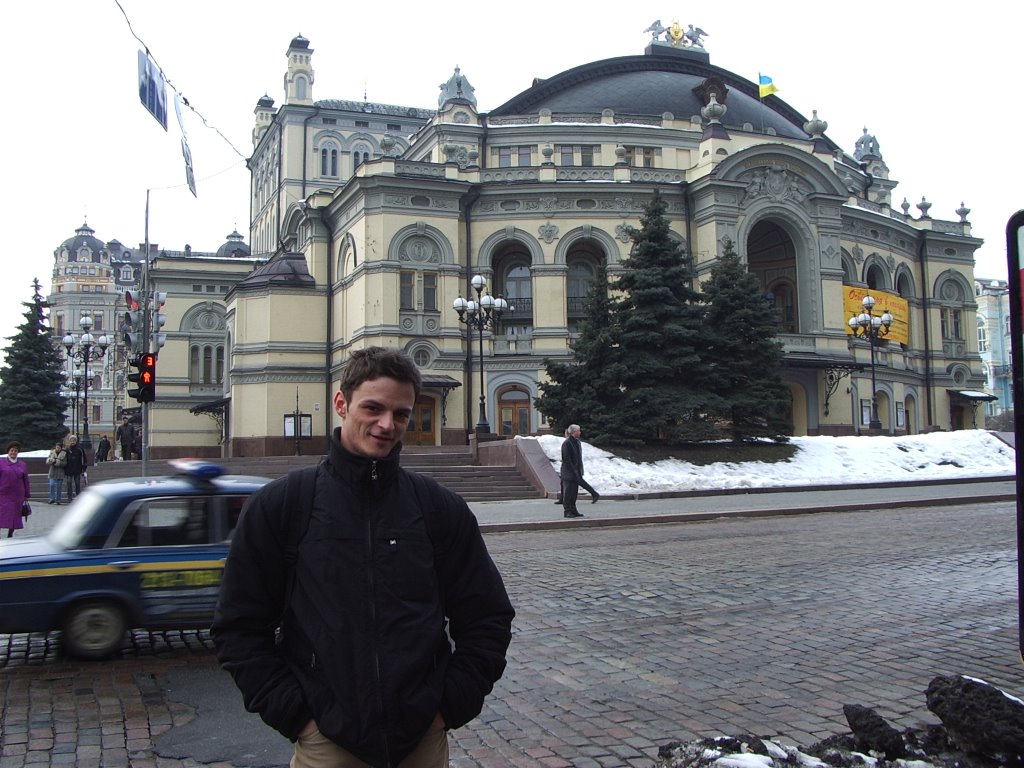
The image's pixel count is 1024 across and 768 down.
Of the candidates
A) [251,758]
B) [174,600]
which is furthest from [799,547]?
[251,758]

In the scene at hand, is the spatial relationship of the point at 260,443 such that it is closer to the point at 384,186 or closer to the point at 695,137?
the point at 384,186

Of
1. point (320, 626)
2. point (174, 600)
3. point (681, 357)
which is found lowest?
point (174, 600)

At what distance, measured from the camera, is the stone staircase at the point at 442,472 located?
26.3m

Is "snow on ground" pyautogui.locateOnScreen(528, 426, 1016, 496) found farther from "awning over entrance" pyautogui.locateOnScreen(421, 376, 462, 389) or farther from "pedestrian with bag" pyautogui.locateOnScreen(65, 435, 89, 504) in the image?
"pedestrian with bag" pyautogui.locateOnScreen(65, 435, 89, 504)

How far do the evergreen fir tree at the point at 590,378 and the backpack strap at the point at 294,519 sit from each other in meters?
26.8

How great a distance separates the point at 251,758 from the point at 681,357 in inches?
1062

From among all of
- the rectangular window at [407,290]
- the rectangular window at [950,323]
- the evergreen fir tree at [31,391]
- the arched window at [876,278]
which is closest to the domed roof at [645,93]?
the arched window at [876,278]

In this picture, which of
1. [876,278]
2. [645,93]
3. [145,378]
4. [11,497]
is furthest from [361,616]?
[645,93]

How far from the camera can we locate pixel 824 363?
1757 inches

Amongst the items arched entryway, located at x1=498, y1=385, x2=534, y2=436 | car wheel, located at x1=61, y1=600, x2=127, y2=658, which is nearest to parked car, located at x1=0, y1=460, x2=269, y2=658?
car wheel, located at x1=61, y1=600, x2=127, y2=658

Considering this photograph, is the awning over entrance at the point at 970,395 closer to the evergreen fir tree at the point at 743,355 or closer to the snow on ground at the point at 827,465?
the snow on ground at the point at 827,465

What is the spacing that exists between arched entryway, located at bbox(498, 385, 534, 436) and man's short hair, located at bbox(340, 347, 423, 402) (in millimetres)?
40789

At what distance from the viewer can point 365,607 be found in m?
2.83

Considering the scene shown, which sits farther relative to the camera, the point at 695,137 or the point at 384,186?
the point at 695,137
